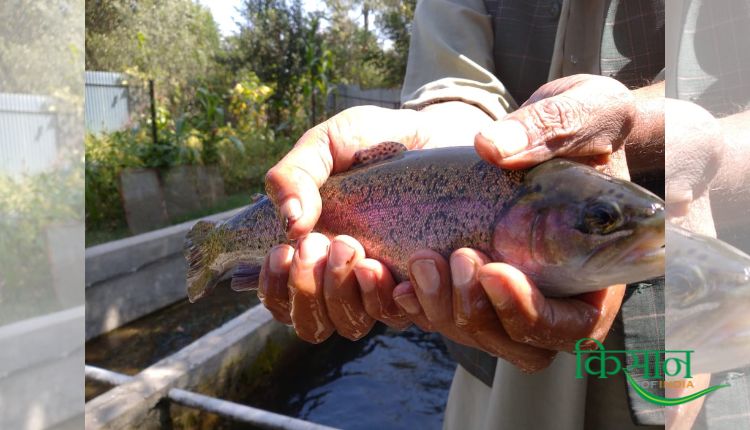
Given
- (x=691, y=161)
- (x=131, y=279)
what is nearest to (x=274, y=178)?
(x=691, y=161)

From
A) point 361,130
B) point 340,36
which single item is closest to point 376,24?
point 340,36

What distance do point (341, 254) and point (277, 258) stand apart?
275 mm

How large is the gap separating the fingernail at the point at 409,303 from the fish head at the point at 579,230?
28cm

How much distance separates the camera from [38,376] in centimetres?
104

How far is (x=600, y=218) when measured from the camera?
3.67ft

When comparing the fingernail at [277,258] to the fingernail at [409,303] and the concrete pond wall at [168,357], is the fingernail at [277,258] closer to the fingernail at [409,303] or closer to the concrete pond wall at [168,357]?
the fingernail at [409,303]

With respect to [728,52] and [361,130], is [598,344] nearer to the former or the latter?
[728,52]

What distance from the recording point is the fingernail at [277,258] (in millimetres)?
1739

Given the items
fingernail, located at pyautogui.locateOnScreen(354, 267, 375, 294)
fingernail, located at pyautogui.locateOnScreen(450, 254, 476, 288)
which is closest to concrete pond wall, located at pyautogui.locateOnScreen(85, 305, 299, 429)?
fingernail, located at pyautogui.locateOnScreen(354, 267, 375, 294)

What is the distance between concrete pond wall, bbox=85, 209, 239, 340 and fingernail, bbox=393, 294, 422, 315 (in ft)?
19.0

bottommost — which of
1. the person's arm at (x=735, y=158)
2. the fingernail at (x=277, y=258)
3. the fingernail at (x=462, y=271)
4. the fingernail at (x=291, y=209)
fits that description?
the fingernail at (x=277, y=258)

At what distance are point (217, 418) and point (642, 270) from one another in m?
3.65

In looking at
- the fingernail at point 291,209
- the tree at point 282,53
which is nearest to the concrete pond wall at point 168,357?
the fingernail at point 291,209

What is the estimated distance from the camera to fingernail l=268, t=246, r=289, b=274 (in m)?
1.74
